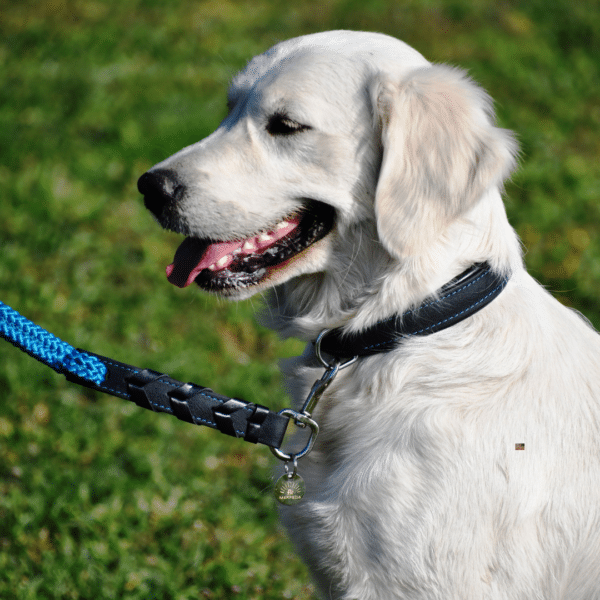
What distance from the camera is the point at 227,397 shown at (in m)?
2.08

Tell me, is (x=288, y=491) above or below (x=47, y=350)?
below

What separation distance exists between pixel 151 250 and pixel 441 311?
116 inches

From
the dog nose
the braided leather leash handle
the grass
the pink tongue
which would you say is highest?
the dog nose

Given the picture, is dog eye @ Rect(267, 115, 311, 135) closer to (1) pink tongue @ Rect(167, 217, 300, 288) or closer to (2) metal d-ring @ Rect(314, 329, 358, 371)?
(1) pink tongue @ Rect(167, 217, 300, 288)

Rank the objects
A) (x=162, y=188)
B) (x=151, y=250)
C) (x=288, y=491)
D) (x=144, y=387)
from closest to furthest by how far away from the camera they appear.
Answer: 1. (x=144, y=387)
2. (x=288, y=491)
3. (x=162, y=188)
4. (x=151, y=250)

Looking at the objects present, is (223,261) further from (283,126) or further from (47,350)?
(47,350)

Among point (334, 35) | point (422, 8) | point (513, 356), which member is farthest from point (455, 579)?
point (422, 8)

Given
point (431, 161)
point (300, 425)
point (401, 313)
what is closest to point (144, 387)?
point (300, 425)

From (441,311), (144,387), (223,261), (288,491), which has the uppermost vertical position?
(441,311)

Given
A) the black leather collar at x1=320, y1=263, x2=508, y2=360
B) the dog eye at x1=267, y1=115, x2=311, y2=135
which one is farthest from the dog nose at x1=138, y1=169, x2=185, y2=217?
the black leather collar at x1=320, y1=263, x2=508, y2=360

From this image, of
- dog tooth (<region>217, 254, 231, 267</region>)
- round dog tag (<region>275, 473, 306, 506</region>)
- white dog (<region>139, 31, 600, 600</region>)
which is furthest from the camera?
dog tooth (<region>217, 254, 231, 267</region>)

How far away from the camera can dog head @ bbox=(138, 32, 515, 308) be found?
2.10 meters

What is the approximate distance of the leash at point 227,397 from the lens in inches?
78.5

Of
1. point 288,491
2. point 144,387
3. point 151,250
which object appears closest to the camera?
point 144,387
